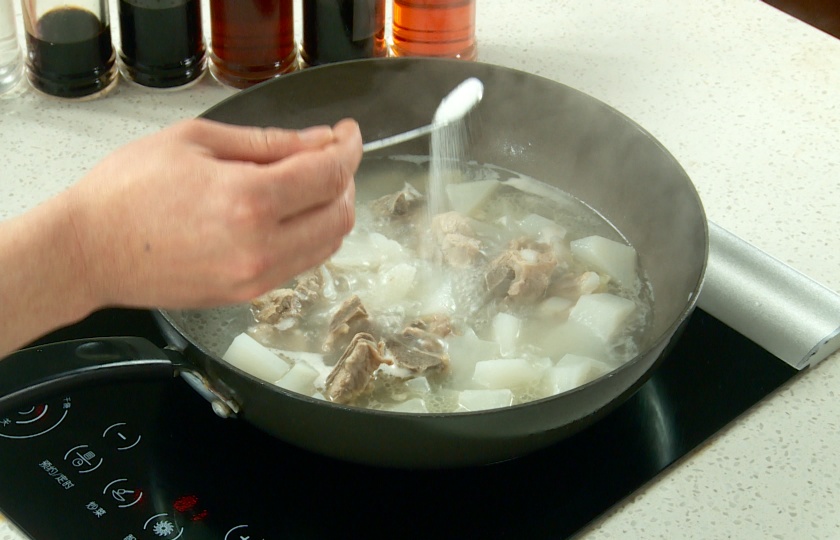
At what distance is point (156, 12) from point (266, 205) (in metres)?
0.71

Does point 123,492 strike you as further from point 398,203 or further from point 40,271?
point 398,203

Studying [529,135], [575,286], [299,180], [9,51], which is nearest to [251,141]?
[299,180]

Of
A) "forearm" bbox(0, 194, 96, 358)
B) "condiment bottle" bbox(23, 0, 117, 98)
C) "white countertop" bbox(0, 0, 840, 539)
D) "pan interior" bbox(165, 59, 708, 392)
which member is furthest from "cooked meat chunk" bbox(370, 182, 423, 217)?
"forearm" bbox(0, 194, 96, 358)

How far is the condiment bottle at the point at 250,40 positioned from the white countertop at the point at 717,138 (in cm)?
4

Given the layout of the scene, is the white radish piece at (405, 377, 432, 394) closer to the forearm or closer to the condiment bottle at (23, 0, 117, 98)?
the forearm

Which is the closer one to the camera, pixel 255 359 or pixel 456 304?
pixel 255 359

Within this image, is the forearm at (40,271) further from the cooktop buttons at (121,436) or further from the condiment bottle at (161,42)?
the condiment bottle at (161,42)

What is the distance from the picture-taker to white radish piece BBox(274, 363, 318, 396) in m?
0.98

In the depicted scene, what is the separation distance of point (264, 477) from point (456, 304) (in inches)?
13.5

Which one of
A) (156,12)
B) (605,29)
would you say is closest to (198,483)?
(156,12)

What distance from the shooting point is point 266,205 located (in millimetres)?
716

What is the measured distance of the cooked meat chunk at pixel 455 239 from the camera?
119cm

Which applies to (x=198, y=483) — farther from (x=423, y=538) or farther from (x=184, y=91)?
(x=184, y=91)

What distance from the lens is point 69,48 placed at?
4.38 feet
